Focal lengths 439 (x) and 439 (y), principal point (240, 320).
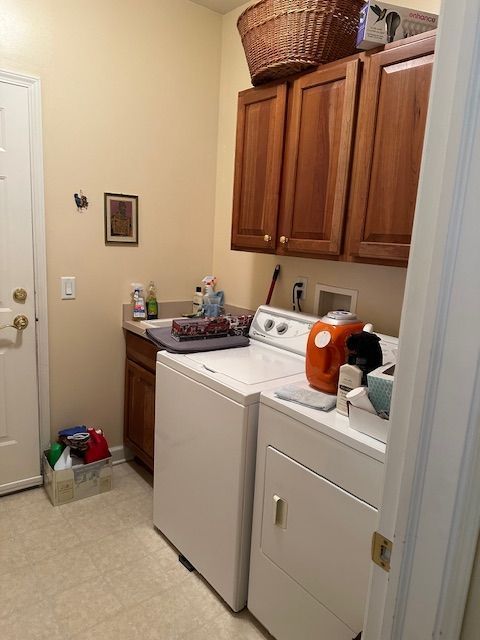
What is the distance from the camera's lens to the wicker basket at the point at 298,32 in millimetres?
1642

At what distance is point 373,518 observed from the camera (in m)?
1.21

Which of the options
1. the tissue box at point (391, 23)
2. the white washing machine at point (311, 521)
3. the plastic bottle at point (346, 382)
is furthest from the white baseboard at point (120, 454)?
the tissue box at point (391, 23)

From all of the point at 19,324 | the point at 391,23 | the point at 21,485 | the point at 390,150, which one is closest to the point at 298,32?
the point at 391,23

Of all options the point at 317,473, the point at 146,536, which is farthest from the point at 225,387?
A: the point at 146,536

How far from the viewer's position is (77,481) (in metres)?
2.39

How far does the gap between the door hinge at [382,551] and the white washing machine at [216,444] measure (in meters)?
0.85

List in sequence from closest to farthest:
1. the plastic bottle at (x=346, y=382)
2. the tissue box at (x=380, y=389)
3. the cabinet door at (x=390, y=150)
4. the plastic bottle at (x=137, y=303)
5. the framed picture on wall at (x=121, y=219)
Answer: the tissue box at (x=380, y=389), the plastic bottle at (x=346, y=382), the cabinet door at (x=390, y=150), the framed picture on wall at (x=121, y=219), the plastic bottle at (x=137, y=303)

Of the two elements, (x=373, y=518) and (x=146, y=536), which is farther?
(x=146, y=536)

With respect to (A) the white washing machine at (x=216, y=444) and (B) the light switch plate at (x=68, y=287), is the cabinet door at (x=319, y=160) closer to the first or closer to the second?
(A) the white washing machine at (x=216, y=444)

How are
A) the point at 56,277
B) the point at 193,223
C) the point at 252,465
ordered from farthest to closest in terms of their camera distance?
the point at 193,223 → the point at 56,277 → the point at 252,465

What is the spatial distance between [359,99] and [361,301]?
34.0 inches

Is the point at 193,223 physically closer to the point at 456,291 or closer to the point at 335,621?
the point at 335,621

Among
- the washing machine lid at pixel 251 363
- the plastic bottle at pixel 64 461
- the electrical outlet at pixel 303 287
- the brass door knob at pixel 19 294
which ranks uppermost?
the electrical outlet at pixel 303 287

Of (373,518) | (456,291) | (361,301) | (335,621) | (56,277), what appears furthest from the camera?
(56,277)
